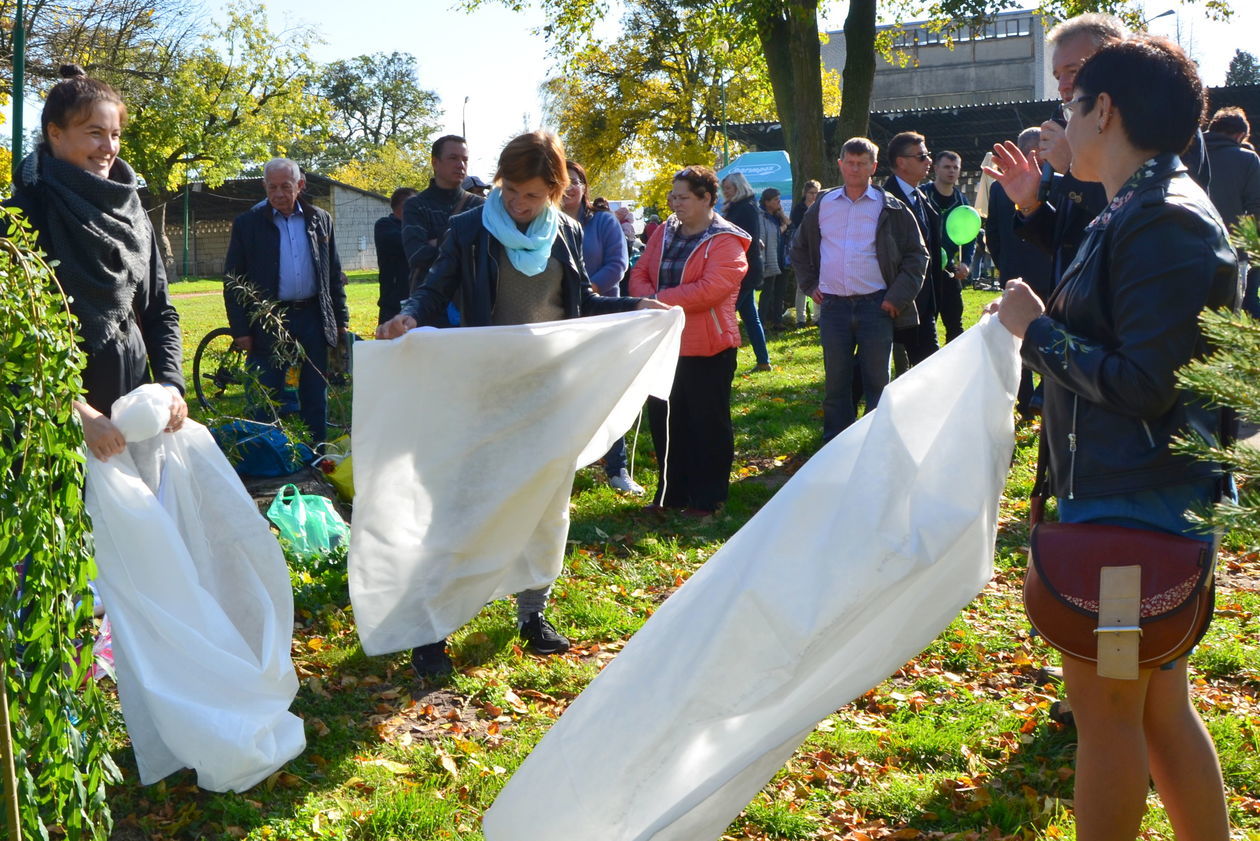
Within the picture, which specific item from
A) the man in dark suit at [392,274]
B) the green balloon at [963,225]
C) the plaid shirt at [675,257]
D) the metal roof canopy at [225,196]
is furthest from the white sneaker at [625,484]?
the metal roof canopy at [225,196]

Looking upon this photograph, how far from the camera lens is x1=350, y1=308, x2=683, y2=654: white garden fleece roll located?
156 inches

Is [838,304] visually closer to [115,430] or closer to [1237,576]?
[1237,576]

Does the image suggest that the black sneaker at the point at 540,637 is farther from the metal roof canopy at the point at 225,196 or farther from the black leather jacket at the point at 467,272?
the metal roof canopy at the point at 225,196

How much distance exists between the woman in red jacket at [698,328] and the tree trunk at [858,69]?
918cm

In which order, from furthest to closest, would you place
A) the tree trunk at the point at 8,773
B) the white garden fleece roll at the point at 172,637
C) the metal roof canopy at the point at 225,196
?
1. the metal roof canopy at the point at 225,196
2. the white garden fleece roll at the point at 172,637
3. the tree trunk at the point at 8,773

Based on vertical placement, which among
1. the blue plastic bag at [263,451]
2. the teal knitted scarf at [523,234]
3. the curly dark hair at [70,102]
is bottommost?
the blue plastic bag at [263,451]

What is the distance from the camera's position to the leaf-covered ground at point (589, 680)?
3.27 meters

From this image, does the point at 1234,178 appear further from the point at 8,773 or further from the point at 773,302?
the point at 773,302

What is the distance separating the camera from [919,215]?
7957 millimetres

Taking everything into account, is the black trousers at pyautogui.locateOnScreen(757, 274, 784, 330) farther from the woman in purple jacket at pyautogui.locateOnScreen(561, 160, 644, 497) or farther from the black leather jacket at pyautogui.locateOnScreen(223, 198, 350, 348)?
the black leather jacket at pyautogui.locateOnScreen(223, 198, 350, 348)

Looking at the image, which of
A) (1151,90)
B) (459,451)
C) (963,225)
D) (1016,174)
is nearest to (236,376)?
(459,451)

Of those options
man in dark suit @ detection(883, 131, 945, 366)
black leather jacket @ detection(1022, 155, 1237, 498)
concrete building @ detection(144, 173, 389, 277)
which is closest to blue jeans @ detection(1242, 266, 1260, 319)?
man in dark suit @ detection(883, 131, 945, 366)

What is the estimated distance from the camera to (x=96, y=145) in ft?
11.2

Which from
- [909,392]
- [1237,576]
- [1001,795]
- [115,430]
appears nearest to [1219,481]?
[909,392]
